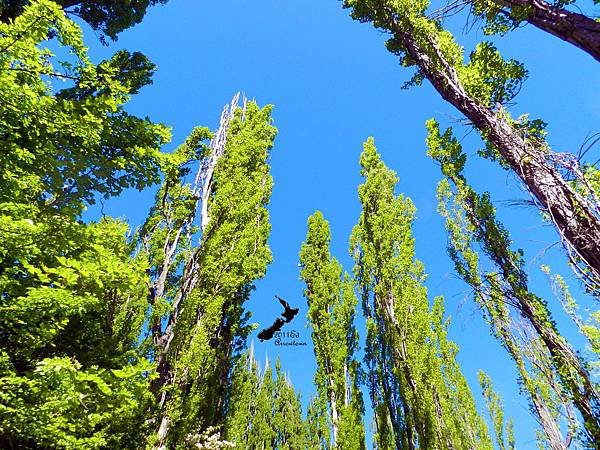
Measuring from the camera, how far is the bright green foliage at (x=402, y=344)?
323 inches

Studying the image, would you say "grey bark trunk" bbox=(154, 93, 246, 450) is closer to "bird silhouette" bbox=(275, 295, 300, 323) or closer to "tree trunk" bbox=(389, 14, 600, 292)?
"bird silhouette" bbox=(275, 295, 300, 323)

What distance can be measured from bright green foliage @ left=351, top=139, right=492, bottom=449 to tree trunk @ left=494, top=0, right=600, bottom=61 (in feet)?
24.9

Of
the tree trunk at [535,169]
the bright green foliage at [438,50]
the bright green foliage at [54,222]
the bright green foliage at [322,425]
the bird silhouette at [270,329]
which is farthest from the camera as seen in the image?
the bright green foliage at [322,425]

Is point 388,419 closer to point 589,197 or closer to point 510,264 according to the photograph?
point 510,264

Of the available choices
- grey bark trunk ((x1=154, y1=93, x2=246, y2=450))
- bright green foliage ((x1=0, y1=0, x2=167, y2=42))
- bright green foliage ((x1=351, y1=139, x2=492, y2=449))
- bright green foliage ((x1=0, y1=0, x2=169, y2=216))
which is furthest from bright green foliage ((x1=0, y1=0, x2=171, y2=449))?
bright green foliage ((x1=351, y1=139, x2=492, y2=449))

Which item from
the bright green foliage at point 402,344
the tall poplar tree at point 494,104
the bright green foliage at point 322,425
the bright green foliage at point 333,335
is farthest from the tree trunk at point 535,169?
the bright green foliage at point 322,425

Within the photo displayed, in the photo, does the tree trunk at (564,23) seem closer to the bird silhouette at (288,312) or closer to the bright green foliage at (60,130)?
the bright green foliage at (60,130)

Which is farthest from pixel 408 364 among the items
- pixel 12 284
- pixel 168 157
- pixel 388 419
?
pixel 12 284

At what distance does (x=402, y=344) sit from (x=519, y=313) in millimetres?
4730

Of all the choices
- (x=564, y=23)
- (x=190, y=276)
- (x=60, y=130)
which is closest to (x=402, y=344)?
(x=190, y=276)

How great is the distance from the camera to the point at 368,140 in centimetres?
1371

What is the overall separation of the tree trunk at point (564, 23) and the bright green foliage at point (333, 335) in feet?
29.4

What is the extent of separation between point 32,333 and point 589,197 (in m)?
6.62

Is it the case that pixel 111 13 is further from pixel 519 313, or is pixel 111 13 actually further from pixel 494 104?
pixel 519 313
